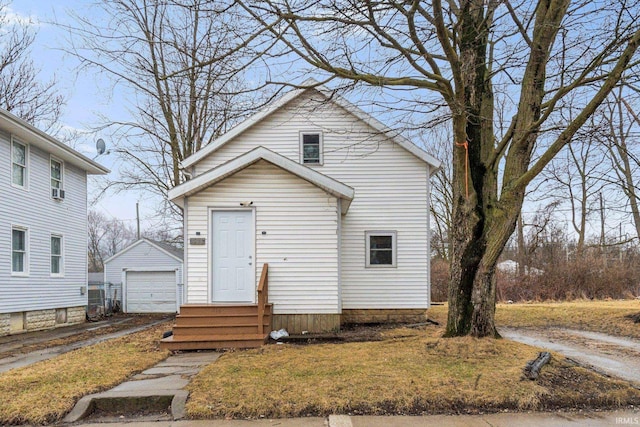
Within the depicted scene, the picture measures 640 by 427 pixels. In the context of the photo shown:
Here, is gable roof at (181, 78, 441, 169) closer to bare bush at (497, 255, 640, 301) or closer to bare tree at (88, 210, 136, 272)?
bare bush at (497, 255, 640, 301)

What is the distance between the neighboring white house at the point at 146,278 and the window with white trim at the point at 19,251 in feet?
28.7

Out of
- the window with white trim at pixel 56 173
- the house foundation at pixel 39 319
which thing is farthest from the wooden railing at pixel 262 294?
the window with white trim at pixel 56 173

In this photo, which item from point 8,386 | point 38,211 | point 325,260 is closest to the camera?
point 8,386

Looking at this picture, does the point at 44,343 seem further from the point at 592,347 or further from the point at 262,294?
the point at 592,347

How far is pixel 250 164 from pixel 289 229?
5.42ft

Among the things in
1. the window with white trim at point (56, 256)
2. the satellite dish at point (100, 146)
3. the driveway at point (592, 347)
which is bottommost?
the driveway at point (592, 347)

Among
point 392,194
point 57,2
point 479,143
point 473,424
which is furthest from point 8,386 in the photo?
point 392,194

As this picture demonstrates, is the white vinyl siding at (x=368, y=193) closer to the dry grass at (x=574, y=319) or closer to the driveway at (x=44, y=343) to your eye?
the dry grass at (x=574, y=319)

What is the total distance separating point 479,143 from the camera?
797 centimetres

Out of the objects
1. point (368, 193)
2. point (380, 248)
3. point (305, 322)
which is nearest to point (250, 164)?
point (305, 322)

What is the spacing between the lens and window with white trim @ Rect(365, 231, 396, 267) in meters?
12.8

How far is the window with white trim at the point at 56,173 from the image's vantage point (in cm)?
1578

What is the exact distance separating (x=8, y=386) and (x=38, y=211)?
33.7 feet

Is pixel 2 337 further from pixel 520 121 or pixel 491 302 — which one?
pixel 520 121
